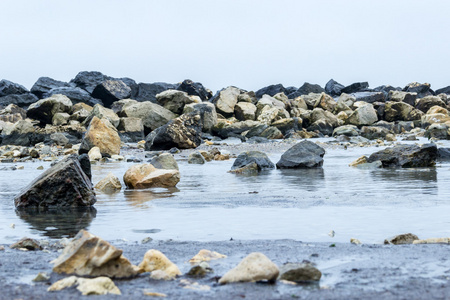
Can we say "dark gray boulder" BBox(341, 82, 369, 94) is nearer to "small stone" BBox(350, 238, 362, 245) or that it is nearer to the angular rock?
the angular rock

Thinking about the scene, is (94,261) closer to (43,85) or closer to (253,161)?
(253,161)

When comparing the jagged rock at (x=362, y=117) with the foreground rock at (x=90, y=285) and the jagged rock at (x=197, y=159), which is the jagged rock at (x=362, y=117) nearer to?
the jagged rock at (x=197, y=159)

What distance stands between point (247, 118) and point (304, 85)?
68.7ft

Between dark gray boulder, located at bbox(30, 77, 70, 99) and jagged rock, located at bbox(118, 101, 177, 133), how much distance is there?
15.0m

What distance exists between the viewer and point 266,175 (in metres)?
10.6

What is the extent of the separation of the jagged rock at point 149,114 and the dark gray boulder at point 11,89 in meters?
14.7

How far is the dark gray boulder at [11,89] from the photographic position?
40.0 m

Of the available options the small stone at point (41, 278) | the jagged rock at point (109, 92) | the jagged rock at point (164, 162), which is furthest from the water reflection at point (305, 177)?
the jagged rock at point (109, 92)

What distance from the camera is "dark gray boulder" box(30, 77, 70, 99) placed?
41.4 meters

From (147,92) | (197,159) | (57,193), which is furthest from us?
(147,92)

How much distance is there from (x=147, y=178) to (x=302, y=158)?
4636 mm

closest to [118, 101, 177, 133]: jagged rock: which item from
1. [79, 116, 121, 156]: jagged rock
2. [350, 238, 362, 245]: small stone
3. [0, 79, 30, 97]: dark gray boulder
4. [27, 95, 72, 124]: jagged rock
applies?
[27, 95, 72, 124]: jagged rock

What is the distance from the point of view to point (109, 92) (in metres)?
37.9

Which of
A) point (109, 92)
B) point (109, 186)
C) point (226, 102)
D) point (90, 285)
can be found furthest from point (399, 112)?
point (90, 285)
